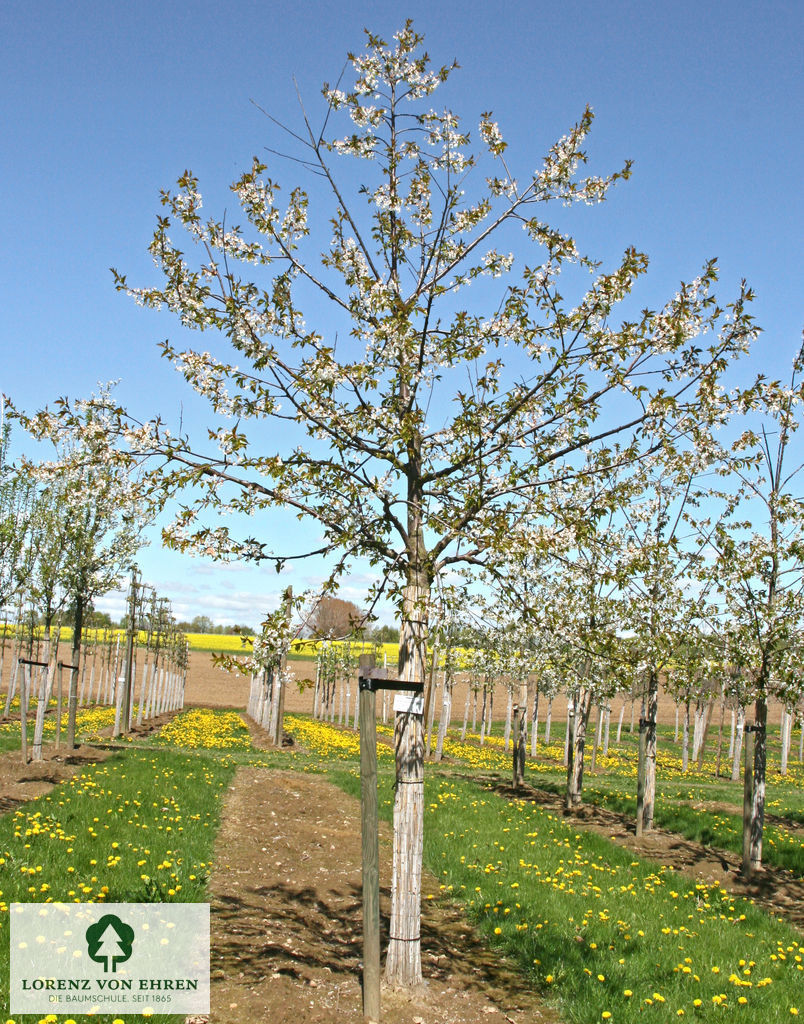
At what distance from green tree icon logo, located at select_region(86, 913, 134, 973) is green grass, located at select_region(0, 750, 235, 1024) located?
0.62 m

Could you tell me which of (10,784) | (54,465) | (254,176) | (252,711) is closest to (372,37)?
(254,176)

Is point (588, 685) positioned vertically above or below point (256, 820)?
above

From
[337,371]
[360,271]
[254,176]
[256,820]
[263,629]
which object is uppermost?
[254,176]

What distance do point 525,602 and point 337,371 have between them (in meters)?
2.64

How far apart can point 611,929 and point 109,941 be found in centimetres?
470

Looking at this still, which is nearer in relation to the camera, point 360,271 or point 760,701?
point 360,271

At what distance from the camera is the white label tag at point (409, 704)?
6.09 metres

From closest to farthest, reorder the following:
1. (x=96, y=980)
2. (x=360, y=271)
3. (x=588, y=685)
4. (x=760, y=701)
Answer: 1. (x=96, y=980)
2. (x=360, y=271)
3. (x=760, y=701)
4. (x=588, y=685)

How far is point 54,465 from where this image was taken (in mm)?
6773

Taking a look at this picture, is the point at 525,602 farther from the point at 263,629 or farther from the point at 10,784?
the point at 10,784

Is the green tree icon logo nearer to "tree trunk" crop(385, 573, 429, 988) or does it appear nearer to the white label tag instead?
"tree trunk" crop(385, 573, 429, 988)

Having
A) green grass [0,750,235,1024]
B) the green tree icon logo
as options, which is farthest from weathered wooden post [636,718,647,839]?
the green tree icon logo

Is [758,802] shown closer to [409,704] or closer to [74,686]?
[409,704]

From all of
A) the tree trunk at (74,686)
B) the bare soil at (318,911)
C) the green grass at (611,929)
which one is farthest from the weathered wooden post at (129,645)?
the green grass at (611,929)
